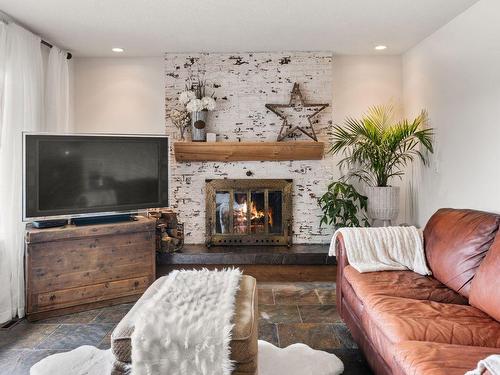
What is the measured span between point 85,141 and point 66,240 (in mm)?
927

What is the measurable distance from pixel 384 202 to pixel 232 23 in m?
2.34

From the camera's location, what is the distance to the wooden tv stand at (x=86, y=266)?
9.65ft

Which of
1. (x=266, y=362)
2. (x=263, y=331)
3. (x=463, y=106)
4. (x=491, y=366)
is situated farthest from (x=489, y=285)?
(x=463, y=106)

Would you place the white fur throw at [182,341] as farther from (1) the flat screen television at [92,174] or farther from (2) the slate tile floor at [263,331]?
(1) the flat screen television at [92,174]

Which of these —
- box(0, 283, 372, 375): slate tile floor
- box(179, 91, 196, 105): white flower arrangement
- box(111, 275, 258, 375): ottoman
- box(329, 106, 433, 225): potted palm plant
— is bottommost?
box(0, 283, 372, 375): slate tile floor

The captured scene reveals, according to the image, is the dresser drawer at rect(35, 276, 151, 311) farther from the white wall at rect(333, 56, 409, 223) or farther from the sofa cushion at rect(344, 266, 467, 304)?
the white wall at rect(333, 56, 409, 223)

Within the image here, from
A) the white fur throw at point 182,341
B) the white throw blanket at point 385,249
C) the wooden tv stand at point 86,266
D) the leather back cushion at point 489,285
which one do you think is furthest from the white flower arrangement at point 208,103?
the leather back cushion at point 489,285

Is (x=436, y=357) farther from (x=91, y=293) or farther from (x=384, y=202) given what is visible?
(x=91, y=293)

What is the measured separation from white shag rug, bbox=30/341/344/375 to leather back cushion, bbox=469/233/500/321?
2.91 ft

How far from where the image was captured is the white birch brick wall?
13.8 feet

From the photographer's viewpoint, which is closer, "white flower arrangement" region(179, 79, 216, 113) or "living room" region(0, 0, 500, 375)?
"living room" region(0, 0, 500, 375)

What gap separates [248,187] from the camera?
420cm

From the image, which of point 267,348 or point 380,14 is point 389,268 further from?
point 380,14

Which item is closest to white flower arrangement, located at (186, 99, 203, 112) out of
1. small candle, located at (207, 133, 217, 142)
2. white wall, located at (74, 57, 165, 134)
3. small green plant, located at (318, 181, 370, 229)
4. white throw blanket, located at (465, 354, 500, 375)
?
small candle, located at (207, 133, 217, 142)
